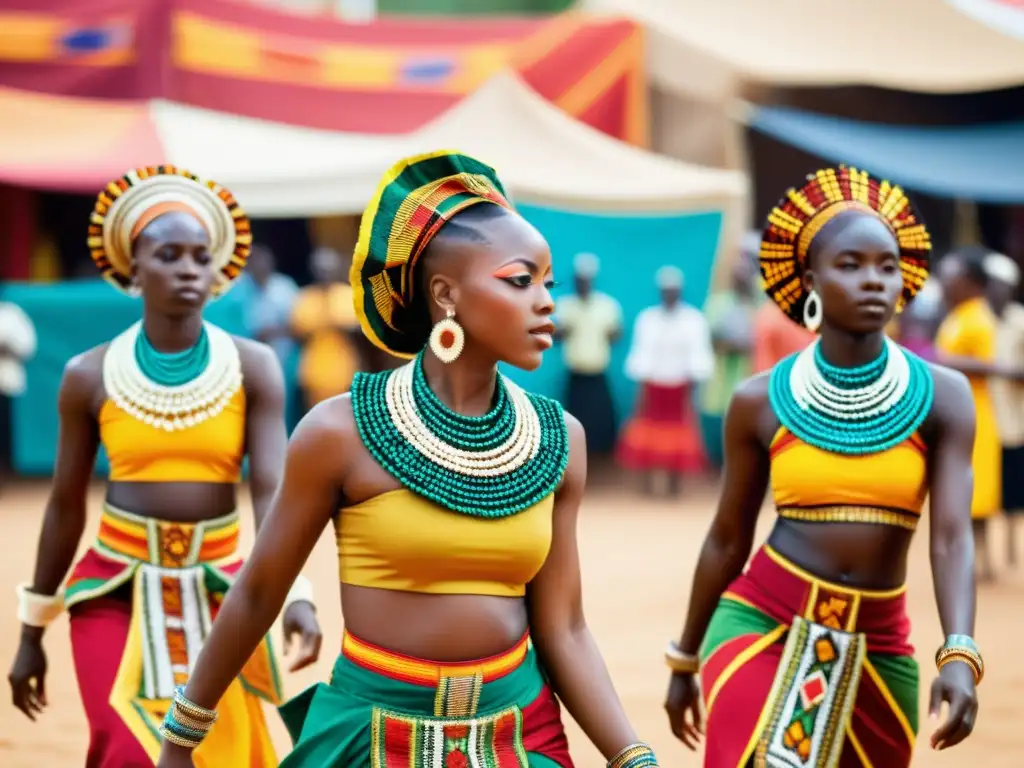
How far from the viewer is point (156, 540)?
461 cm

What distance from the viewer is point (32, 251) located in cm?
1612

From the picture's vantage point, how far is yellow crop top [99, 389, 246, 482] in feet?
15.2

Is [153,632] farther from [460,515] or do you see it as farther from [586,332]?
[586,332]

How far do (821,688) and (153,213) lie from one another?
251 cm

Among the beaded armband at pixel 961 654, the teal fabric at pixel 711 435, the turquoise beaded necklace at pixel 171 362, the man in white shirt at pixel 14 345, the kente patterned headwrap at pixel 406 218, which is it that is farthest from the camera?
the teal fabric at pixel 711 435

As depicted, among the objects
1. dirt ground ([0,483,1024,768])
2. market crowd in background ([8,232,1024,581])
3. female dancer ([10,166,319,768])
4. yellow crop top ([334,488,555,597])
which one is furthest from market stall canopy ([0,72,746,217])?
yellow crop top ([334,488,555,597])

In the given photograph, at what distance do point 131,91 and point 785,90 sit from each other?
774 cm

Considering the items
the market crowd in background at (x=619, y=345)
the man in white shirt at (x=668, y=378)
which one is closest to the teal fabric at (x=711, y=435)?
the market crowd in background at (x=619, y=345)

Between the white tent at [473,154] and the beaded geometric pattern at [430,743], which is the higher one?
the beaded geometric pattern at [430,743]

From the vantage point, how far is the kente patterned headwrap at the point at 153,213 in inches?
193

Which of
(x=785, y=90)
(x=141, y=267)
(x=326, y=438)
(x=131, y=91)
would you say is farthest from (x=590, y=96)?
(x=326, y=438)

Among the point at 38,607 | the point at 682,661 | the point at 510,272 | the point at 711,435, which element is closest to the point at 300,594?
the point at 38,607

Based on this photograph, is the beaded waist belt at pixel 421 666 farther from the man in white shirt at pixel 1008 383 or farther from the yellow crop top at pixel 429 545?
the man in white shirt at pixel 1008 383

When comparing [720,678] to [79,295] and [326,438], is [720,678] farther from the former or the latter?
[79,295]
